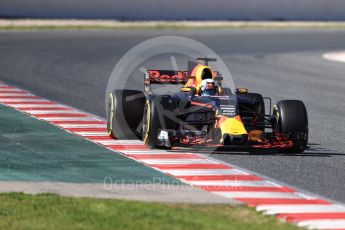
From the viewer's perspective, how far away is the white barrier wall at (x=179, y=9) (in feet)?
146

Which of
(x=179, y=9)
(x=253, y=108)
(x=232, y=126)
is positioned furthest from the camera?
(x=179, y=9)

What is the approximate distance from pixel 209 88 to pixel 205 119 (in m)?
0.83

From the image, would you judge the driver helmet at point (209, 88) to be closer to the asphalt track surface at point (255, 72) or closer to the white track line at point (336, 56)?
the asphalt track surface at point (255, 72)

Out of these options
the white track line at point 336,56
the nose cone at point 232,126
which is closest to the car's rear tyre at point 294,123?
the nose cone at point 232,126

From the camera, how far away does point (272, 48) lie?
132 feet

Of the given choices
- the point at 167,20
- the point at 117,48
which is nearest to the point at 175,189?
the point at 117,48

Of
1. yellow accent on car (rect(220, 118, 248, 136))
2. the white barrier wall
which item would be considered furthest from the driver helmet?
the white barrier wall

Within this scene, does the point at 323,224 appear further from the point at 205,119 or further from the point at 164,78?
the point at 164,78

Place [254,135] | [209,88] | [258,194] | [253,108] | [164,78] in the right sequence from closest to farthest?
[258,194] < [254,135] < [209,88] < [253,108] < [164,78]

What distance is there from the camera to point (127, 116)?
1625 cm

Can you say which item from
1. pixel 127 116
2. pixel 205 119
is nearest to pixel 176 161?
pixel 205 119

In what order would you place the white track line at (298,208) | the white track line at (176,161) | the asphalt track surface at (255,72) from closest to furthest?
the white track line at (298,208), the white track line at (176,161), the asphalt track surface at (255,72)

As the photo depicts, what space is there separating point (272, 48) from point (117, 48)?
7.03m

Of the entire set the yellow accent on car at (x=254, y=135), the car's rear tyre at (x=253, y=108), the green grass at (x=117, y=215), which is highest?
the car's rear tyre at (x=253, y=108)
